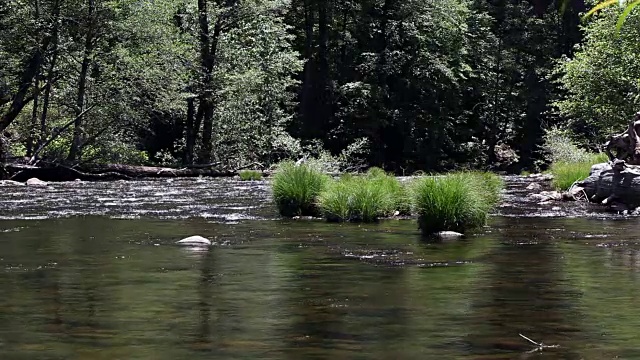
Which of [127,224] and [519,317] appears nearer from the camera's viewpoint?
[519,317]

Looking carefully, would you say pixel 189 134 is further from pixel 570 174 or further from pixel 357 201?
pixel 357 201

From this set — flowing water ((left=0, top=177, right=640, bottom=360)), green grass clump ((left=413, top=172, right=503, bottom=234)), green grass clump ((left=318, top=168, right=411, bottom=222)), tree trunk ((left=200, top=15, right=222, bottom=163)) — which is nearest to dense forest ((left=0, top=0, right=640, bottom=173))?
tree trunk ((left=200, top=15, right=222, bottom=163))

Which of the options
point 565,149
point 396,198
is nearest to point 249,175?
point 565,149

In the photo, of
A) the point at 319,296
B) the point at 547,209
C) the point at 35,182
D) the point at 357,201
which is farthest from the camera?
the point at 35,182

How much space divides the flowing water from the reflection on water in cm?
2


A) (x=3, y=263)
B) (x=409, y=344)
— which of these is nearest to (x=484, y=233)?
(x=3, y=263)

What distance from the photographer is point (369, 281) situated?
8.86m

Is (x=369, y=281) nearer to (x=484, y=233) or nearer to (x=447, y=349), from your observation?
(x=447, y=349)

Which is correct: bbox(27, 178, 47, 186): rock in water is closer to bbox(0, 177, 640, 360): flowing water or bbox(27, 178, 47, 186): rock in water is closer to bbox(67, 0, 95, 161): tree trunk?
→ bbox(67, 0, 95, 161): tree trunk

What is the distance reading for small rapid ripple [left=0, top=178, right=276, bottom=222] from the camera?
18.1m

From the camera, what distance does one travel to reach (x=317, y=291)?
824 cm

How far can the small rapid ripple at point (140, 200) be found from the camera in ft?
59.4

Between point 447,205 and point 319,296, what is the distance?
633cm

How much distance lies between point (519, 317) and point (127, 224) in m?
10.2
